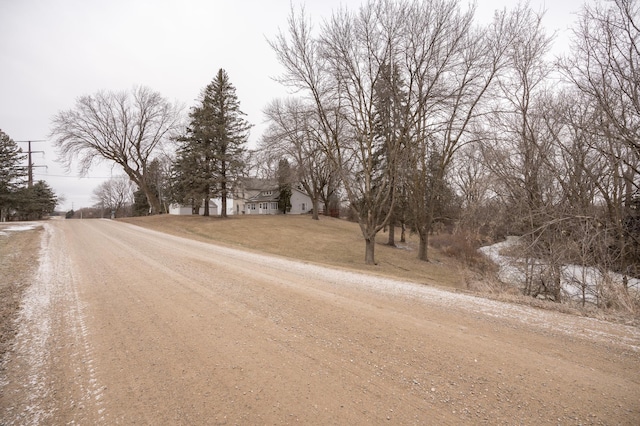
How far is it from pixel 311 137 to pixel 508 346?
12.3 metres

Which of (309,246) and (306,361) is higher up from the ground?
(306,361)

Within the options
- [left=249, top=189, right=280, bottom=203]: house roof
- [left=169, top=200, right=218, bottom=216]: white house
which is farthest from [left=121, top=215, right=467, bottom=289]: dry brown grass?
[left=249, top=189, right=280, bottom=203]: house roof

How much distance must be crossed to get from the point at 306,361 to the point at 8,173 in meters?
43.0

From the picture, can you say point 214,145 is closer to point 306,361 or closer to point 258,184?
point 258,184

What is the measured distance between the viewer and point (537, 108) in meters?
10.5

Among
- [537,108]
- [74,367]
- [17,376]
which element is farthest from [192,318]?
[537,108]

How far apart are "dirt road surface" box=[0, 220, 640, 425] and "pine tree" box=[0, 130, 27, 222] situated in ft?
118

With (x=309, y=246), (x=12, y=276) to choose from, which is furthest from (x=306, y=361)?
(x=309, y=246)

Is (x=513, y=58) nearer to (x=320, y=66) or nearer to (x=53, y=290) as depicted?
(x=320, y=66)

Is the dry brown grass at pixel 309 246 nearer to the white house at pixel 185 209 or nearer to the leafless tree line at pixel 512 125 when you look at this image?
the leafless tree line at pixel 512 125

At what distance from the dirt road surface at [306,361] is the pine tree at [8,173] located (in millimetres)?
36088

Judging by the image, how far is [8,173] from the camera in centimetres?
3050

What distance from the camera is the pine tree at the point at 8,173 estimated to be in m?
29.6

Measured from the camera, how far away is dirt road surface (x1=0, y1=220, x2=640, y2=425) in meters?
2.33
